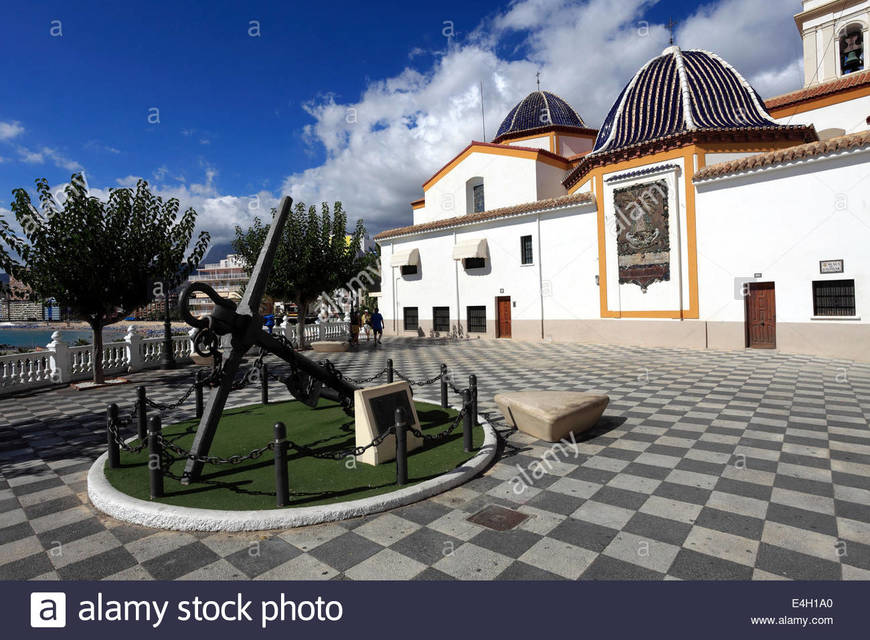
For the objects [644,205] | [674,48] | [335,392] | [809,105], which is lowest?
[335,392]

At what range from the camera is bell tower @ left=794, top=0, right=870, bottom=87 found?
21641 mm

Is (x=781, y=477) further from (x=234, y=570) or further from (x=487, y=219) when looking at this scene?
(x=487, y=219)

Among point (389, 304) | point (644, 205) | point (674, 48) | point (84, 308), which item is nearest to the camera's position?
point (84, 308)

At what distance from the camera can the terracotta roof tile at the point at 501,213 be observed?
20984 mm

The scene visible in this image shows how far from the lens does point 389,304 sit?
30.4 meters

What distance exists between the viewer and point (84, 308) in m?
12.4

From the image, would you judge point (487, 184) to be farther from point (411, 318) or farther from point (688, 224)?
point (688, 224)

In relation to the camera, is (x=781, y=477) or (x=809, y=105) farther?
(x=809, y=105)

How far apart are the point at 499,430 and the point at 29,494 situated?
6.23 metres

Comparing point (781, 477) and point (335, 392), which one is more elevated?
point (335, 392)

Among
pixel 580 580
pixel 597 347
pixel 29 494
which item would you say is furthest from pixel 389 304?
pixel 580 580

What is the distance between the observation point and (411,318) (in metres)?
29.4

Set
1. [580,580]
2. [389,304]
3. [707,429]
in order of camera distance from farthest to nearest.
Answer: [389,304], [707,429], [580,580]

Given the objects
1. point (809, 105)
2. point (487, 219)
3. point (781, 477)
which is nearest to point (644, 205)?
point (487, 219)
